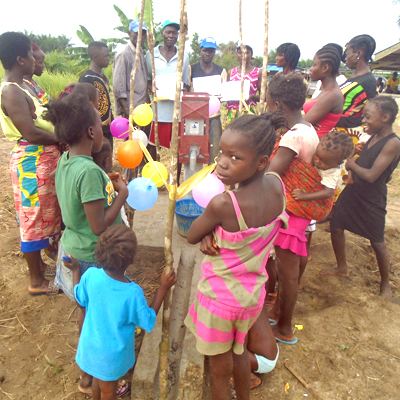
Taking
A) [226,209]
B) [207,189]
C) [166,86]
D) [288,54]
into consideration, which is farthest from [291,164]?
[166,86]

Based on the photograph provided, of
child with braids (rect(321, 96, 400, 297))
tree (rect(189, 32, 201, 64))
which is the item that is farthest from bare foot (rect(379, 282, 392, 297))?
tree (rect(189, 32, 201, 64))

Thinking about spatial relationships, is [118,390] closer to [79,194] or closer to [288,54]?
[79,194]

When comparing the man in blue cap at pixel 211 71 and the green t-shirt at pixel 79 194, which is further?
the man in blue cap at pixel 211 71

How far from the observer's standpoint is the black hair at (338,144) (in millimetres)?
2112

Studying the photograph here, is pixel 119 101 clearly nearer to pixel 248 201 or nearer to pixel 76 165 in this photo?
pixel 76 165

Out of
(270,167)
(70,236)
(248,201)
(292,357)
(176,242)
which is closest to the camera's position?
(248,201)

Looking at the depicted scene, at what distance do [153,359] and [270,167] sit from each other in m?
1.53

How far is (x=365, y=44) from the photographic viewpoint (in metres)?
3.29

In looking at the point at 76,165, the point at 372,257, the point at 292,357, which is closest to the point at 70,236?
the point at 76,165

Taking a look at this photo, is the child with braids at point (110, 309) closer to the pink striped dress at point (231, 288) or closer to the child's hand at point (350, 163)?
the pink striped dress at point (231, 288)

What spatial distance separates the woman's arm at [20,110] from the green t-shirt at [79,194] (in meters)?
0.79

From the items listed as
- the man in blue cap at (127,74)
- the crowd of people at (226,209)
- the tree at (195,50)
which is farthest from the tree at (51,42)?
the crowd of people at (226,209)

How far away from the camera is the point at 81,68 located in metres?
17.5

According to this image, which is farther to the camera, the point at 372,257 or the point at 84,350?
the point at 372,257
